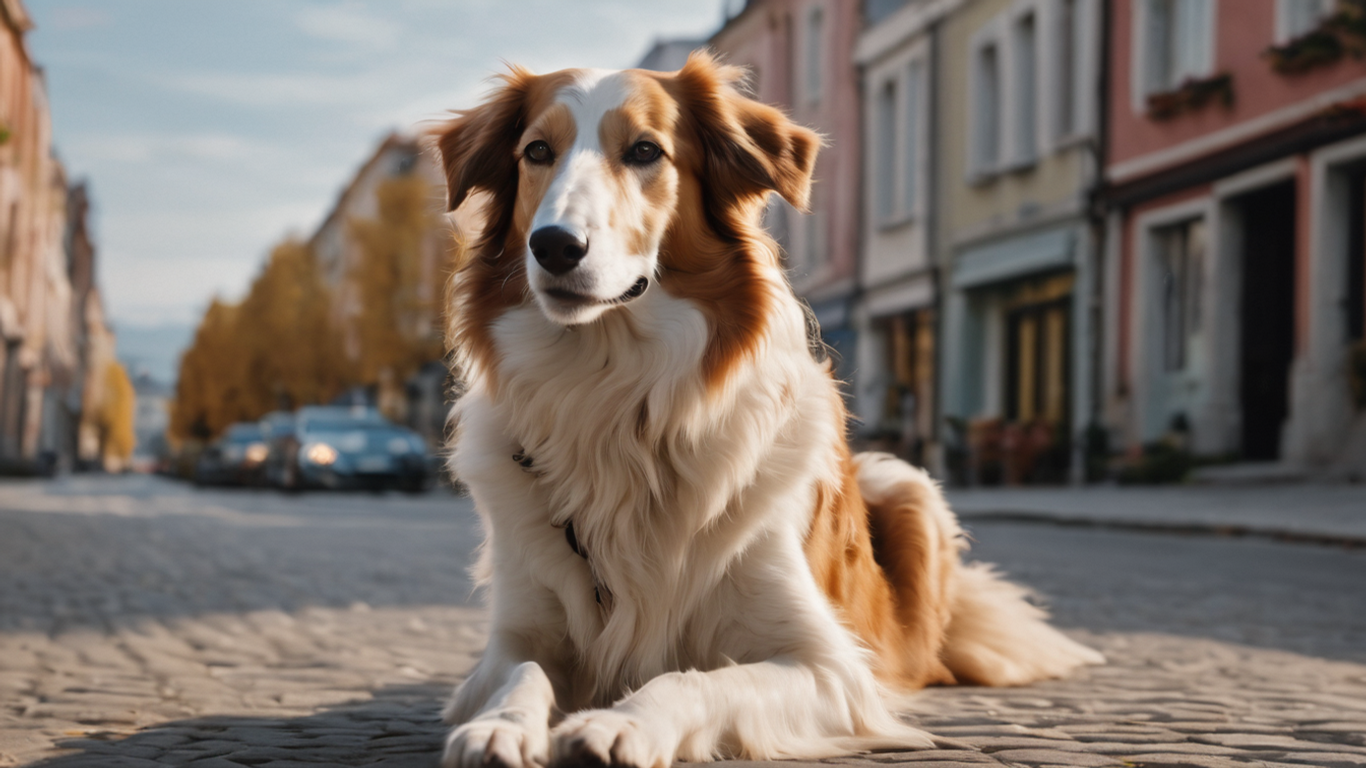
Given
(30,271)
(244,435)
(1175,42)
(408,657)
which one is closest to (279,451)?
(244,435)

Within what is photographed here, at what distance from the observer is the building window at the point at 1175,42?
17766 mm

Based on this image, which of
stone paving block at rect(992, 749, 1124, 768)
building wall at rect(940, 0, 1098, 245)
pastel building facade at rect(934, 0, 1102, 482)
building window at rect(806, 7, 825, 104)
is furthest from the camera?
building window at rect(806, 7, 825, 104)

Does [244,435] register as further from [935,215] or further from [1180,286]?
[1180,286]

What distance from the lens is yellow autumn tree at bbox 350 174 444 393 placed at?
43.4 metres

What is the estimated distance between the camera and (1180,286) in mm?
18500

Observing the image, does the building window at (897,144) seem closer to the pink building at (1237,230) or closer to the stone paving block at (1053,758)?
the pink building at (1237,230)

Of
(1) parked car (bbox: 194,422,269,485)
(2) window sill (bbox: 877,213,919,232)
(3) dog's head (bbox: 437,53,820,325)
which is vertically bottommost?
(1) parked car (bbox: 194,422,269,485)

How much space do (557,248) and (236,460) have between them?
30.5m

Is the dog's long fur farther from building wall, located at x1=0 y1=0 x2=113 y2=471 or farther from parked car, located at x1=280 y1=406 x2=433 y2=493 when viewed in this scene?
building wall, located at x1=0 y1=0 x2=113 y2=471

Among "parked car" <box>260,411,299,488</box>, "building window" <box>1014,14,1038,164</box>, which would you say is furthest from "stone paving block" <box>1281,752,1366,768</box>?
"parked car" <box>260,411,299,488</box>

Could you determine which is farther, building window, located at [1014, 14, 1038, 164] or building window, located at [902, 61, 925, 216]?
building window, located at [902, 61, 925, 216]

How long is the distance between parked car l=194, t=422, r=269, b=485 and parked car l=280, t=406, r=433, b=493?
539 centimetres

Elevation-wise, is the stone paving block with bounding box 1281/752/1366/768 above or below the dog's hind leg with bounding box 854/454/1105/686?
below

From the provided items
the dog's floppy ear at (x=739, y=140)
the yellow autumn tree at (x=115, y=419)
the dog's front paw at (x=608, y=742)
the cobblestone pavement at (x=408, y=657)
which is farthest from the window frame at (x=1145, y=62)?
the yellow autumn tree at (x=115, y=419)
